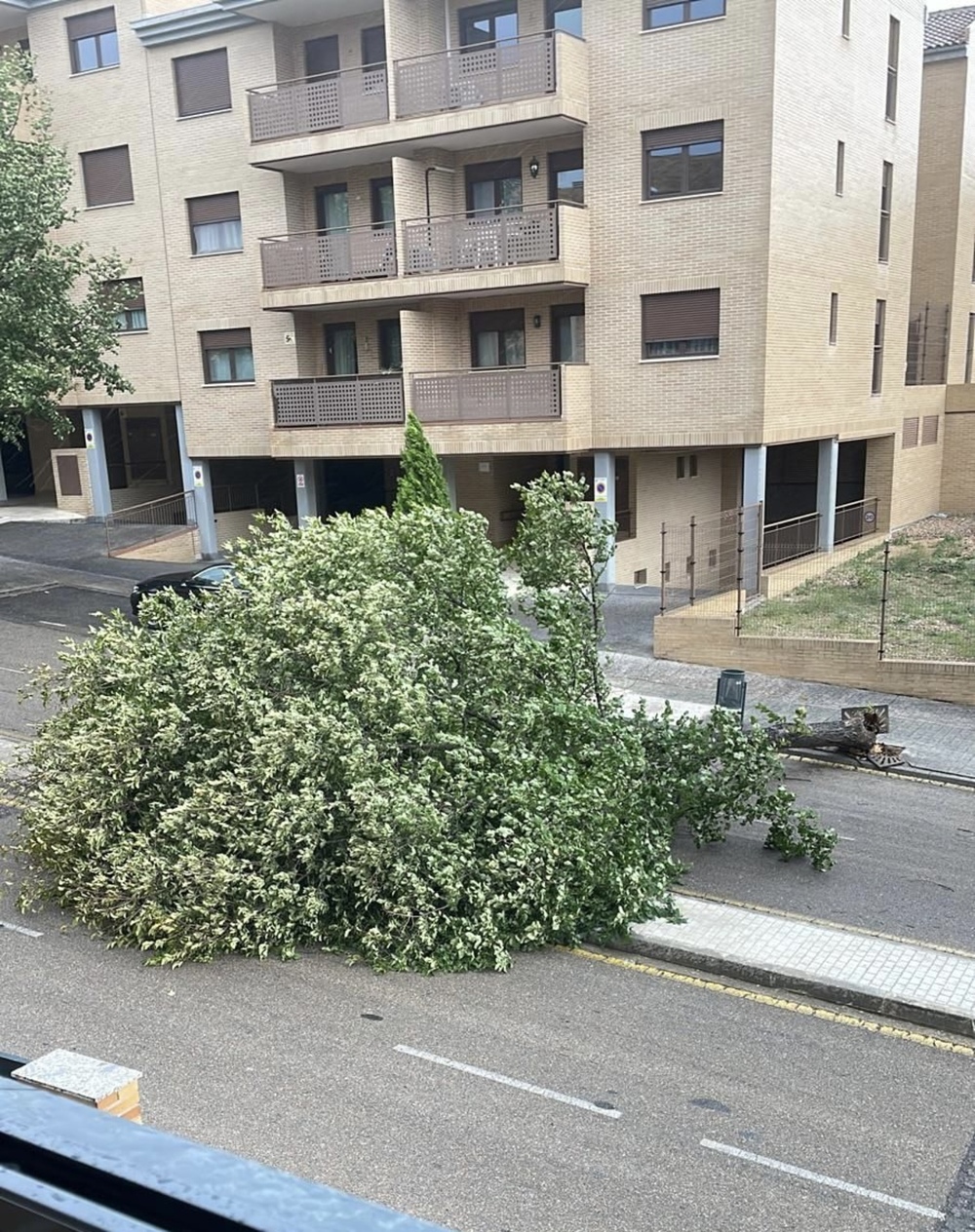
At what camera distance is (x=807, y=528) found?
25969mm

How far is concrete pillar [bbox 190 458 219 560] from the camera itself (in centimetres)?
2989

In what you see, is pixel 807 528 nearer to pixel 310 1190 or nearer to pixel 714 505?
pixel 714 505

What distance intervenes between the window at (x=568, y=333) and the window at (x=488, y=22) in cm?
594

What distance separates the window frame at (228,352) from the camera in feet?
93.0

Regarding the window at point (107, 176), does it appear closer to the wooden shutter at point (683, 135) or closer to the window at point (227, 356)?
the window at point (227, 356)

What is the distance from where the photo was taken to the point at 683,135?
72.1 ft

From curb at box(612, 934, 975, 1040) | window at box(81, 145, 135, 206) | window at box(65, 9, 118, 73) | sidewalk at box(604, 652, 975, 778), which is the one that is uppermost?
window at box(65, 9, 118, 73)

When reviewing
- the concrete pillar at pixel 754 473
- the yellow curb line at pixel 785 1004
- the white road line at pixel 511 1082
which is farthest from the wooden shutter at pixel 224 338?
the white road line at pixel 511 1082

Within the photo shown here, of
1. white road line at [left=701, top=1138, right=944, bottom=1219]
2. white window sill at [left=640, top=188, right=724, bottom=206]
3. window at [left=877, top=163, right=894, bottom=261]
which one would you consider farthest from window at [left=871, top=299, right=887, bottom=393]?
white road line at [left=701, top=1138, right=944, bottom=1219]

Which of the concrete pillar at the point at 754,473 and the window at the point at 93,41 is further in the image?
the window at the point at 93,41

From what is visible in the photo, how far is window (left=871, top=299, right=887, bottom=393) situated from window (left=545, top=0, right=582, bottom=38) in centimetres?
1073

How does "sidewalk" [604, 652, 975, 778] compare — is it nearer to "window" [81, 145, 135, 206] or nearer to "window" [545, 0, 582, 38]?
"window" [545, 0, 582, 38]

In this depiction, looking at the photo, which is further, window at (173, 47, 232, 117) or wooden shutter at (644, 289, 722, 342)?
window at (173, 47, 232, 117)

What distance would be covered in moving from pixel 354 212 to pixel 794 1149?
80.5 feet
